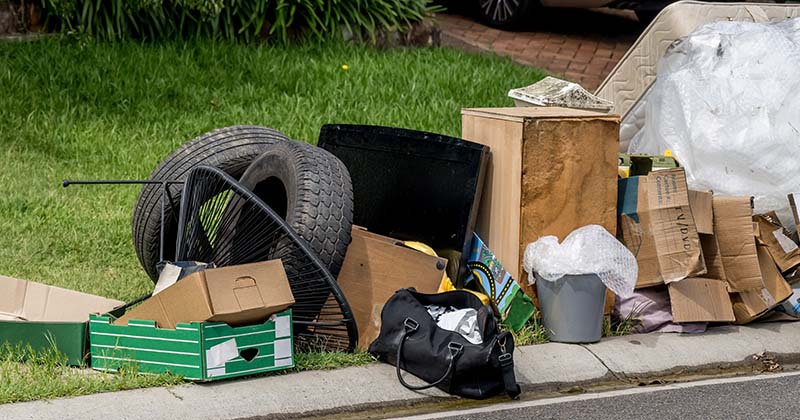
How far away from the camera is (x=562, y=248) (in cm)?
519

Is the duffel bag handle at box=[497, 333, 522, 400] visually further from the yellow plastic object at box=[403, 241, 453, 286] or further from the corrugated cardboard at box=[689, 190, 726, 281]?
the corrugated cardboard at box=[689, 190, 726, 281]

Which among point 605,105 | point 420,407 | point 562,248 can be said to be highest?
point 605,105

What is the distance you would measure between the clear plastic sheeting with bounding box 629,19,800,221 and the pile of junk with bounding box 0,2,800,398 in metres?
0.02

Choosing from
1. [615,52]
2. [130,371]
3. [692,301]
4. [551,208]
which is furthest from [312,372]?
[615,52]

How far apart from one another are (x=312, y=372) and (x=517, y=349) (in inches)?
37.8

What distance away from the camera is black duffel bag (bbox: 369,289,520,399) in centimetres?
455

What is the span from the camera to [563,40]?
12.4 m

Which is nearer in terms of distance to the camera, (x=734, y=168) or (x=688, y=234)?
(x=688, y=234)

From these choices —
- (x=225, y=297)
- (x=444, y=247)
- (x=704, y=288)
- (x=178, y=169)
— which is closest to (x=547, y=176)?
(x=444, y=247)

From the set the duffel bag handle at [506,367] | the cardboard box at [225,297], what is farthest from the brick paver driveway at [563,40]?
the cardboard box at [225,297]

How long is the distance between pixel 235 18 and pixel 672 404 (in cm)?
648

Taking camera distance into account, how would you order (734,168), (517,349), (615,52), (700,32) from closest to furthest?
(517,349), (734,168), (700,32), (615,52)

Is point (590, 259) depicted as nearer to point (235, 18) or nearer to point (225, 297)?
point (225, 297)

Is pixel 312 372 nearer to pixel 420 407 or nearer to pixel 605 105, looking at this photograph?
pixel 420 407
